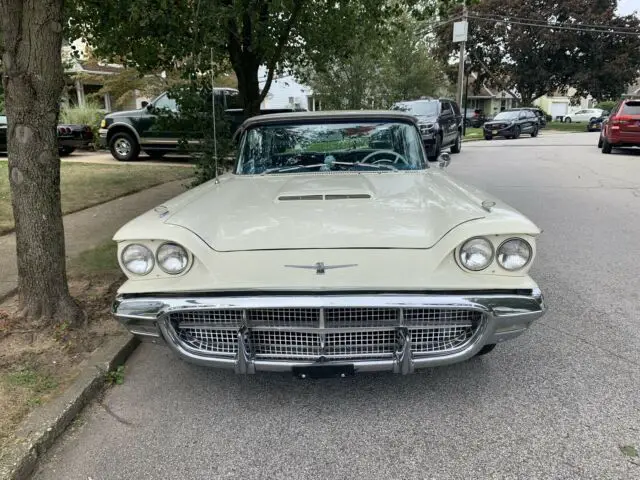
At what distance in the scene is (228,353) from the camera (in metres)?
2.79

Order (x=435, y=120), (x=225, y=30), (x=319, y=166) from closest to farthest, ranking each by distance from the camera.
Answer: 1. (x=319, y=166)
2. (x=225, y=30)
3. (x=435, y=120)

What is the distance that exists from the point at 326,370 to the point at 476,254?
95 centimetres

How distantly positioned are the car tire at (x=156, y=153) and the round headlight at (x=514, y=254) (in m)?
12.4

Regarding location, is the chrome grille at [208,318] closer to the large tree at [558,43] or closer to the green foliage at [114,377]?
the green foliage at [114,377]

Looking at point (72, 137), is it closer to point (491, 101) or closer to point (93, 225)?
point (93, 225)

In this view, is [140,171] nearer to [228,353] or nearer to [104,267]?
[104,267]

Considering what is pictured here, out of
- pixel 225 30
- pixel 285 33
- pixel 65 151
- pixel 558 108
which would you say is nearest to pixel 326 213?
pixel 225 30

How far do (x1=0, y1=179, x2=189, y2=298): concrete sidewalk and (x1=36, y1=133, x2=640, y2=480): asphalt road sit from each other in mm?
2260

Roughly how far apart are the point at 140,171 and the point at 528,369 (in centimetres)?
1022

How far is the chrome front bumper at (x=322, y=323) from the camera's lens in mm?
2572

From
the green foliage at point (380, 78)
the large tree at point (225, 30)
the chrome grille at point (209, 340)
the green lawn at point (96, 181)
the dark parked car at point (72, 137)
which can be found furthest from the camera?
the green foliage at point (380, 78)

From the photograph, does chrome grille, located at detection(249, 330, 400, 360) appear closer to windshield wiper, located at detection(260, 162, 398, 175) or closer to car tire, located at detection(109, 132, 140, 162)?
windshield wiper, located at detection(260, 162, 398, 175)

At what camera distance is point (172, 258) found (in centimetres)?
276

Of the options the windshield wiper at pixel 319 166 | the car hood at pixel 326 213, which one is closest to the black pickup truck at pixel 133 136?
the windshield wiper at pixel 319 166
